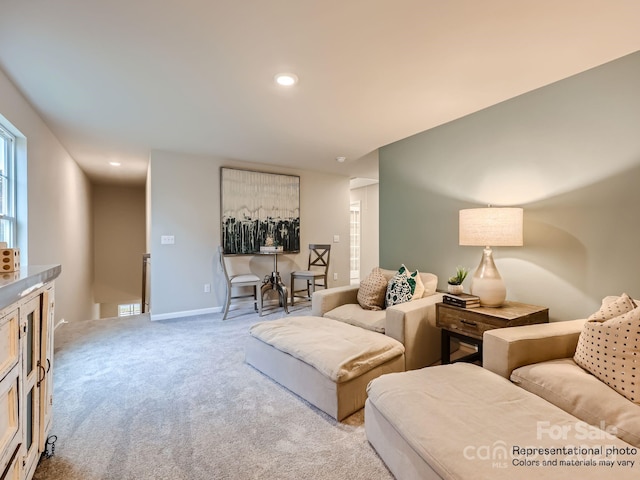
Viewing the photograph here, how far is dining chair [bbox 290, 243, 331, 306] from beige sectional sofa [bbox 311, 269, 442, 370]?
1647mm

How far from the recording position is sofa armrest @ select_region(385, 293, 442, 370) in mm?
2365

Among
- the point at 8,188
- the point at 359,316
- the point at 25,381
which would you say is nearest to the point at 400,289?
the point at 359,316

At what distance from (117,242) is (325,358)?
721 cm

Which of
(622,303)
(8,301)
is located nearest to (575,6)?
(622,303)

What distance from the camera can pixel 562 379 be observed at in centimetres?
154

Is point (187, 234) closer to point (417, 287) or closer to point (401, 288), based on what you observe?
point (401, 288)

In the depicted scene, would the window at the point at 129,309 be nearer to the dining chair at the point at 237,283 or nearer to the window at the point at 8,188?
the dining chair at the point at 237,283

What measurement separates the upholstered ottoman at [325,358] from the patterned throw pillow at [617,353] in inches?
42.6

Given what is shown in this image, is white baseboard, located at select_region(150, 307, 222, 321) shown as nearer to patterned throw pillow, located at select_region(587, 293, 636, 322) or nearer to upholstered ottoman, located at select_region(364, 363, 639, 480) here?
upholstered ottoman, located at select_region(364, 363, 639, 480)

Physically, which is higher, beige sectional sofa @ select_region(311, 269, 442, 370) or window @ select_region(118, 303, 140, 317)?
beige sectional sofa @ select_region(311, 269, 442, 370)

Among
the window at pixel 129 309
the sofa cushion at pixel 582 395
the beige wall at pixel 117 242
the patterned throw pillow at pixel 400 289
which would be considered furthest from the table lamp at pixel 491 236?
the window at pixel 129 309

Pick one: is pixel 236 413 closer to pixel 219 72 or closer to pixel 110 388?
pixel 110 388

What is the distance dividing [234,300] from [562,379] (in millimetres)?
4080

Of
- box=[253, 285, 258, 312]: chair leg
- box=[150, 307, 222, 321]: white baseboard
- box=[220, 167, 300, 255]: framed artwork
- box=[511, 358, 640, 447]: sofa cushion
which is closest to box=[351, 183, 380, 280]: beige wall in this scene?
box=[220, 167, 300, 255]: framed artwork
